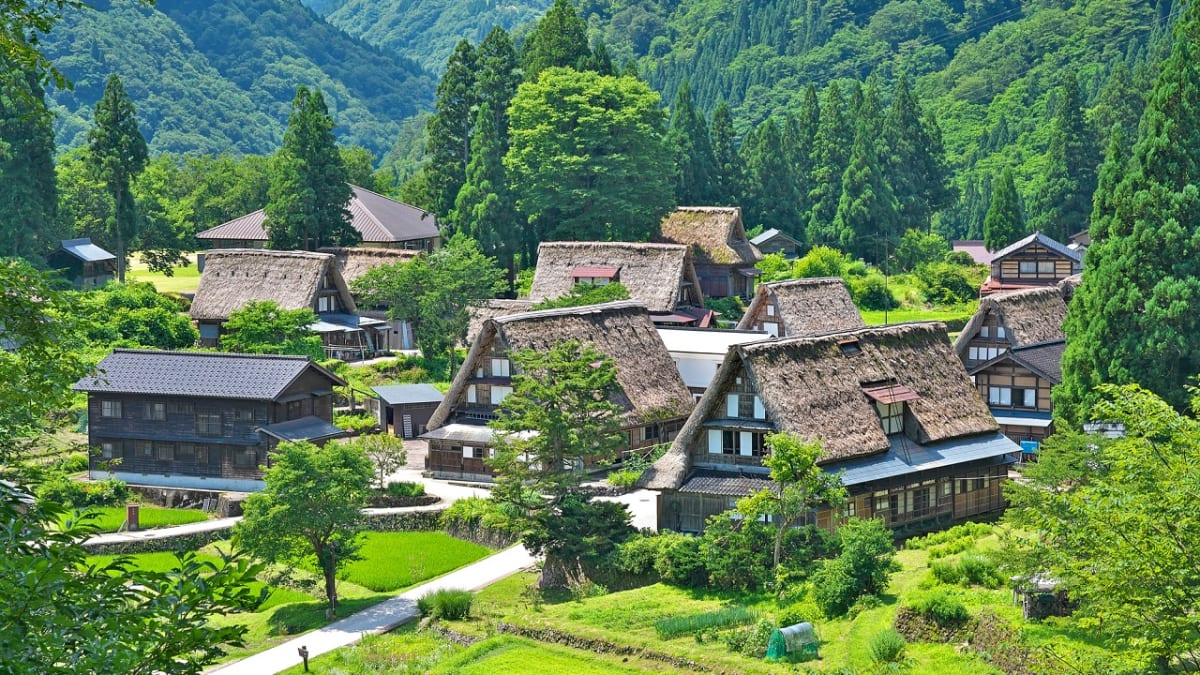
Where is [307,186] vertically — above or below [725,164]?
below

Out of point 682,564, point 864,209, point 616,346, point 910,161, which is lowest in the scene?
point 682,564

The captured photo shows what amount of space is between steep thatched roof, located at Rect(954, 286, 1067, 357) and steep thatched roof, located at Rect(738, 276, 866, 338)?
5.47m

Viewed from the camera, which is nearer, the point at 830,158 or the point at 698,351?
the point at 698,351

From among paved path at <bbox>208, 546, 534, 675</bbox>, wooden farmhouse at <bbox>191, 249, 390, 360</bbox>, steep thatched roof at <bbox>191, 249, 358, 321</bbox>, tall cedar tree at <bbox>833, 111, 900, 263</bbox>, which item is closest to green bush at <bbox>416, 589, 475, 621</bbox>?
paved path at <bbox>208, 546, 534, 675</bbox>

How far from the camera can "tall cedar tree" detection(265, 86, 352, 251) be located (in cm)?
7419

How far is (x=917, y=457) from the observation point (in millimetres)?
44125

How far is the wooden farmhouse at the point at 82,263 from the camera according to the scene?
77.9 m

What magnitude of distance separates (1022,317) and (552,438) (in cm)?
2134

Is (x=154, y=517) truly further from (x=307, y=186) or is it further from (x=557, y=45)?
(x=557, y=45)

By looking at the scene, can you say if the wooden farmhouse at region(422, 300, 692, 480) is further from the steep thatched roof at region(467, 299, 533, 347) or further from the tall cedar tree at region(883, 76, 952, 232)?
the tall cedar tree at region(883, 76, 952, 232)

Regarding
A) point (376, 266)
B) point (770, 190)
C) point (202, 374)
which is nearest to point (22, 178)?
point (376, 266)

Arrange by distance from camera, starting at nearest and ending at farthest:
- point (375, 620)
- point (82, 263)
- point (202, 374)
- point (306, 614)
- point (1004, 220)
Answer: point (375, 620) → point (306, 614) → point (202, 374) → point (82, 263) → point (1004, 220)

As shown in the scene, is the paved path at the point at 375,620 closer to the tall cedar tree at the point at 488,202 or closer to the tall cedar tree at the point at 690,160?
the tall cedar tree at the point at 488,202

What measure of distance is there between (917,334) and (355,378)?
23281 mm
